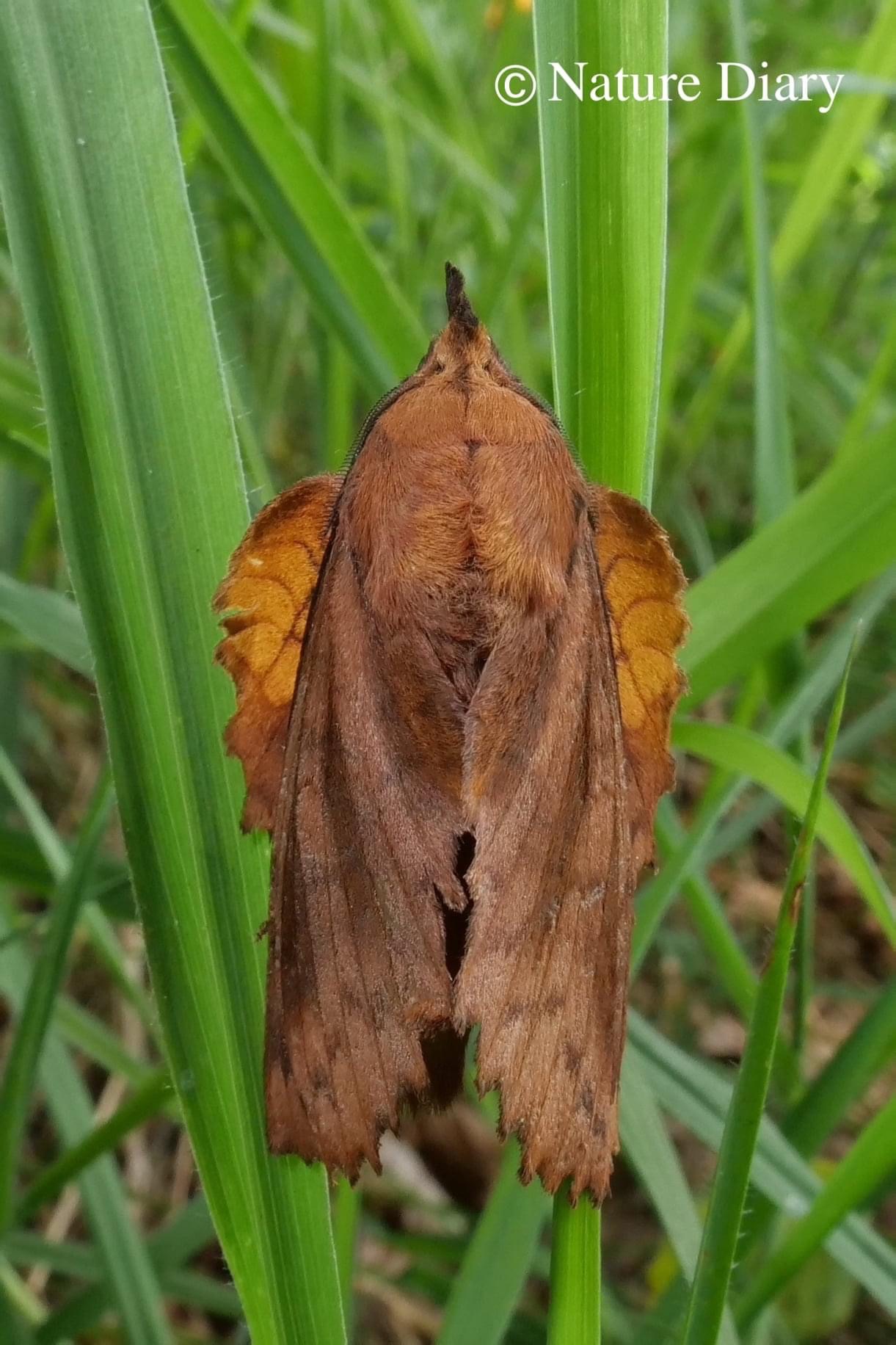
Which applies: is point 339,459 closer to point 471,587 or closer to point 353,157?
point 471,587

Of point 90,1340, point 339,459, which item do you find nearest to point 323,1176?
point 339,459

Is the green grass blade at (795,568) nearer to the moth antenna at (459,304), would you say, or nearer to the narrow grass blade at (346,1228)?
the moth antenna at (459,304)

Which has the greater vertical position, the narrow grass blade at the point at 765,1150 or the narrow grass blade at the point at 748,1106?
the narrow grass blade at the point at 748,1106

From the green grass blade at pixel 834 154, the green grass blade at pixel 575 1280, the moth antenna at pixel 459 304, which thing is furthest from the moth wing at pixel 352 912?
the green grass blade at pixel 834 154

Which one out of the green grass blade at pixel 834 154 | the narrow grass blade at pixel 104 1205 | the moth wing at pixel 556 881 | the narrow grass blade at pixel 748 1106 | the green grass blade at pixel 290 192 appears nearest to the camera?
the narrow grass blade at pixel 748 1106

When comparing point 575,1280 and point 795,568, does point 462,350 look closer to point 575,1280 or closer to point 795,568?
point 795,568

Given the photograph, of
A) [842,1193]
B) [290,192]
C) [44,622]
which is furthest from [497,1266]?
[290,192]
